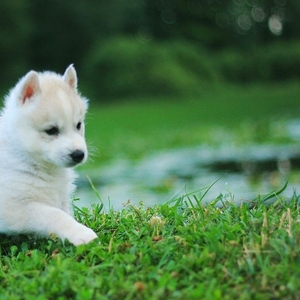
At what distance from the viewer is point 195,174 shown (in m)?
14.0

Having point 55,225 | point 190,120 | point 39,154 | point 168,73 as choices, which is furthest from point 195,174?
point 168,73

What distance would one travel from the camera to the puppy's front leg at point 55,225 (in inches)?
161

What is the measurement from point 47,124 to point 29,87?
28 centimetres

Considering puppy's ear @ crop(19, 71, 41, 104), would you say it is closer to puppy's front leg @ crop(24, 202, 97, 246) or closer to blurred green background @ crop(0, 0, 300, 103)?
puppy's front leg @ crop(24, 202, 97, 246)

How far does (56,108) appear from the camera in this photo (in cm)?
432

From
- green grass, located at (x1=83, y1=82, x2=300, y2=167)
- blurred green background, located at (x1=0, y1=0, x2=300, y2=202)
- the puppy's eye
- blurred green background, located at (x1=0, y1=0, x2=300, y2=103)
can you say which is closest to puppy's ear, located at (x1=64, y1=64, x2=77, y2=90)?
the puppy's eye

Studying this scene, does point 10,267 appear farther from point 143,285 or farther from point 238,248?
point 238,248

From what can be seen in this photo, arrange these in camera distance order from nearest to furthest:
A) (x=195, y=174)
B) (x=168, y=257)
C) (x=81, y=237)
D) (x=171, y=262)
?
(x=171, y=262)
(x=168, y=257)
(x=81, y=237)
(x=195, y=174)

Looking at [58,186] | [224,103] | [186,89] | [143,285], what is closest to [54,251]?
[58,186]

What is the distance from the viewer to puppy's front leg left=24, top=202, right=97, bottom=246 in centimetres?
409

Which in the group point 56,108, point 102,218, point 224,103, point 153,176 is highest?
point 224,103

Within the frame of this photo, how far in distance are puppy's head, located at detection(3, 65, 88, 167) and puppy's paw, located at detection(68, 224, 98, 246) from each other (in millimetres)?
434

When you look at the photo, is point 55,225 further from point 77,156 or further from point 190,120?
point 190,120

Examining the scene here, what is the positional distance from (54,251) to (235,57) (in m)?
40.3
